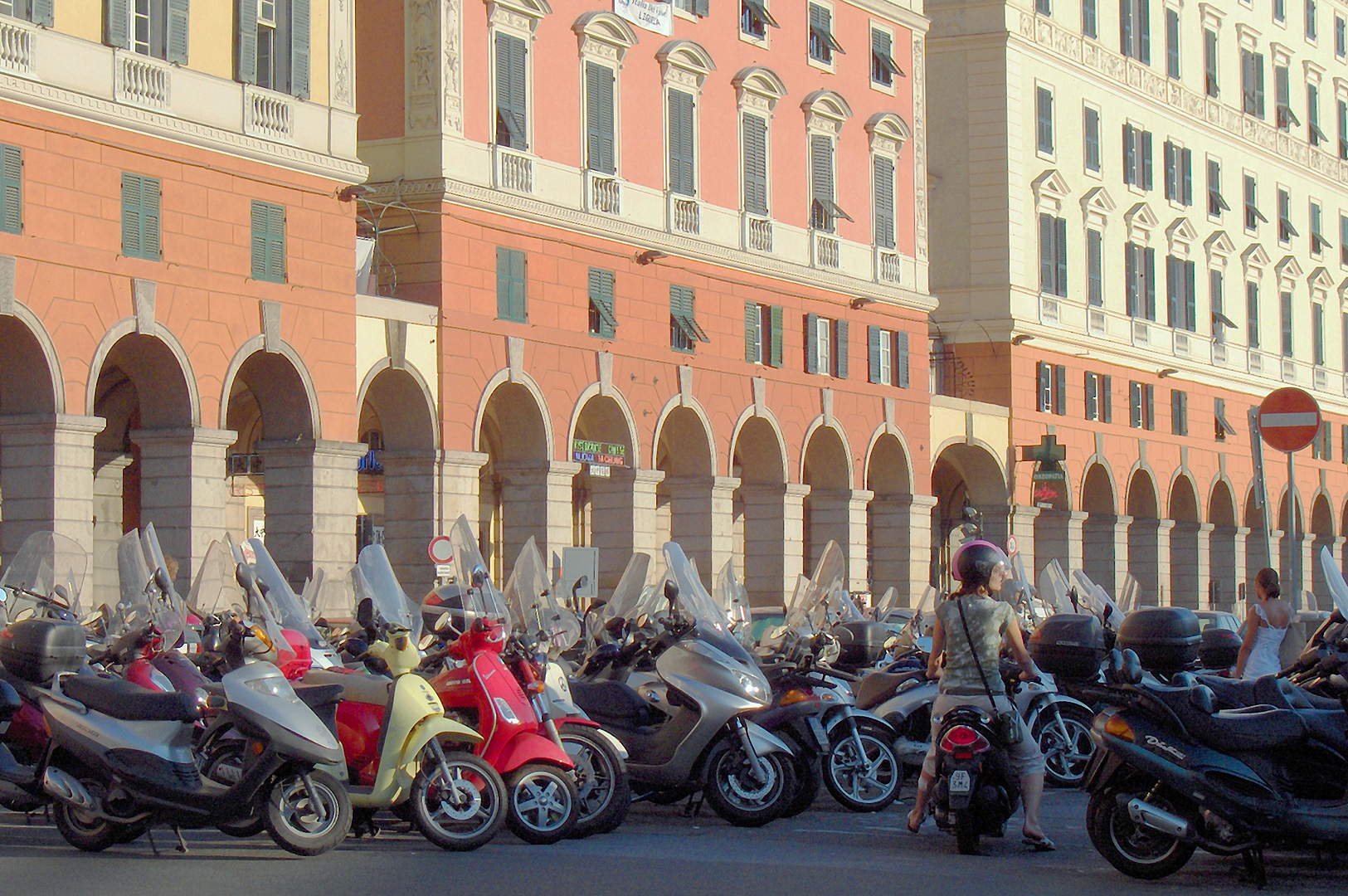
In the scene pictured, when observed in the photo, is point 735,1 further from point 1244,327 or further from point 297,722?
point 297,722

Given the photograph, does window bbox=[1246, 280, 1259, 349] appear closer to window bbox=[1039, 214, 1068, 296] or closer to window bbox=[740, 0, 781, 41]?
window bbox=[1039, 214, 1068, 296]

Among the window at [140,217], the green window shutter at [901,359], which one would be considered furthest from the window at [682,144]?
the window at [140,217]

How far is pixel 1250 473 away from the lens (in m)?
55.2

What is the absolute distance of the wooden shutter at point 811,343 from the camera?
3700cm

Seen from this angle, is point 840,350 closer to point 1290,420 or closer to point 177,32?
point 177,32

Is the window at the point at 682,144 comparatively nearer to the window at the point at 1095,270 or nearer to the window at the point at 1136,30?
the window at the point at 1095,270

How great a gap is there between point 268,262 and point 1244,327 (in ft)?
115

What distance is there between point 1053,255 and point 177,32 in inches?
1019

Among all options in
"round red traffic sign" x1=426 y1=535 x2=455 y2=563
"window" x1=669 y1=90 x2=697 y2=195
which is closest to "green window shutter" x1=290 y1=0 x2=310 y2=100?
"window" x1=669 y1=90 x2=697 y2=195

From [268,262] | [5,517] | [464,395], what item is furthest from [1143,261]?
[5,517]

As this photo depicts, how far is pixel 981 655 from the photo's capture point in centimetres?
998

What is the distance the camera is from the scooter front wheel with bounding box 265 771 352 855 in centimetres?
966

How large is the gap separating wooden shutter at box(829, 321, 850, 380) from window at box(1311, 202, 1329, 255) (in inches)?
1023

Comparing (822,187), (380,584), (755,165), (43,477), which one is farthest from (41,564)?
(822,187)
